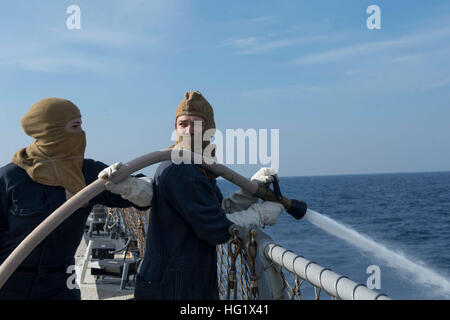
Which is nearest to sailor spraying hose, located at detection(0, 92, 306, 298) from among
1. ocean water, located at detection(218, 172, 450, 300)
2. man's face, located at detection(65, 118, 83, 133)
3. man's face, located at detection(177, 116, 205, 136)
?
man's face, located at detection(177, 116, 205, 136)

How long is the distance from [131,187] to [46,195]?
0.61 m

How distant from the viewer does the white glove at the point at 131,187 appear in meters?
2.78

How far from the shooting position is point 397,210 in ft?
260

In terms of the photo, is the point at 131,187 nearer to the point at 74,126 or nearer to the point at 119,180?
the point at 119,180

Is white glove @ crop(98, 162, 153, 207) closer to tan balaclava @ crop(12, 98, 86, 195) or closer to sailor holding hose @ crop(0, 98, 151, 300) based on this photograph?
sailor holding hose @ crop(0, 98, 151, 300)

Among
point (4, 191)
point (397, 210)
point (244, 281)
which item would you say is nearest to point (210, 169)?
point (244, 281)

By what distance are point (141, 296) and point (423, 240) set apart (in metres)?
53.8

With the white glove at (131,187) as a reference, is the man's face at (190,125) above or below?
above

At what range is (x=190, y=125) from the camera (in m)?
3.19

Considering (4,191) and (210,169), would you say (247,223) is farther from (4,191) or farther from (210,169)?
(4,191)

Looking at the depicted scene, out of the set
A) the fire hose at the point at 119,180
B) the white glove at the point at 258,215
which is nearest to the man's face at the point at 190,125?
the fire hose at the point at 119,180

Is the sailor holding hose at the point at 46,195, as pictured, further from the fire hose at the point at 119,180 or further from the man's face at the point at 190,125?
the man's face at the point at 190,125

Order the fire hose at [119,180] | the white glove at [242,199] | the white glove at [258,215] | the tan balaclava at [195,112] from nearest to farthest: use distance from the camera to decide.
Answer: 1. the fire hose at [119,180]
2. the white glove at [258,215]
3. the white glove at [242,199]
4. the tan balaclava at [195,112]

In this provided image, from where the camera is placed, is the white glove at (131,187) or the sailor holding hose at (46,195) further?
the sailor holding hose at (46,195)
